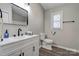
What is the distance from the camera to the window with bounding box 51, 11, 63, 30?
168 inches

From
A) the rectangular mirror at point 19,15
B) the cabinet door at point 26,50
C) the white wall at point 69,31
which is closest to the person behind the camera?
the cabinet door at point 26,50

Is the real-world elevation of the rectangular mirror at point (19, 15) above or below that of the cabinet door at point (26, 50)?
above

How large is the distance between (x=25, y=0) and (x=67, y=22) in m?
2.21

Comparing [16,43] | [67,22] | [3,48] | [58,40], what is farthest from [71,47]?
[3,48]

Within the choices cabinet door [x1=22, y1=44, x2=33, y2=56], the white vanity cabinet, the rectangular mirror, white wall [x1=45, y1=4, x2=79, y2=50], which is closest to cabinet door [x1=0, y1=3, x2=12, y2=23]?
the white vanity cabinet

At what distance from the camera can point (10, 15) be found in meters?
2.02

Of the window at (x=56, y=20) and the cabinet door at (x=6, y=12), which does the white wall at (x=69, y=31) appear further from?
the cabinet door at (x=6, y=12)

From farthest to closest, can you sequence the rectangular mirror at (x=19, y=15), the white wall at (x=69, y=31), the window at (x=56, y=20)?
the window at (x=56, y=20) < the white wall at (x=69, y=31) < the rectangular mirror at (x=19, y=15)

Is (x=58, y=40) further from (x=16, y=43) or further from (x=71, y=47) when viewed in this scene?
(x=16, y=43)

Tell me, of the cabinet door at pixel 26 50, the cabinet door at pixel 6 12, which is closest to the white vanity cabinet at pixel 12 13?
the cabinet door at pixel 6 12

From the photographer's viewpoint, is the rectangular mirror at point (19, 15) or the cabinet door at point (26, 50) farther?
the rectangular mirror at point (19, 15)

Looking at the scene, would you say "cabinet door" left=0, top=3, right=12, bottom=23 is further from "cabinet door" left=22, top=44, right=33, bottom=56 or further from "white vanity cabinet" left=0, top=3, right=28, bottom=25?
"cabinet door" left=22, top=44, right=33, bottom=56

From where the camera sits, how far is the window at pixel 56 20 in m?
4.27

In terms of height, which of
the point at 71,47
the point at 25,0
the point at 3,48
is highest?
the point at 25,0
